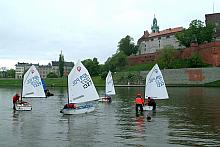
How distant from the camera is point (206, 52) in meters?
126

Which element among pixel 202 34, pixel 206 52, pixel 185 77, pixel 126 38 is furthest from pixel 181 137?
pixel 126 38

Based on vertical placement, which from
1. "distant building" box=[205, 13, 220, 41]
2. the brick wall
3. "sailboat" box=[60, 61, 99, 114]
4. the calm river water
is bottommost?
the calm river water

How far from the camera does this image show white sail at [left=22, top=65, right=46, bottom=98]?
3681 cm

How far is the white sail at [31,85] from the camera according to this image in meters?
36.8

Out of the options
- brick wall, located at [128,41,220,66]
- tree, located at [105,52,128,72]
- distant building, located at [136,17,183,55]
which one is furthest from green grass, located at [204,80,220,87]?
distant building, located at [136,17,183,55]

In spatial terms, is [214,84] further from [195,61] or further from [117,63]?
[117,63]

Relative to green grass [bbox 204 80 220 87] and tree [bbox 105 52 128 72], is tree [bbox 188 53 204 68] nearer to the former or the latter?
green grass [bbox 204 80 220 87]

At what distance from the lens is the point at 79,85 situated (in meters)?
30.9

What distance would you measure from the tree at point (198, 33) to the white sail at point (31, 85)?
→ 107 metres

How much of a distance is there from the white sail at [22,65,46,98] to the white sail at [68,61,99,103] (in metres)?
7.55

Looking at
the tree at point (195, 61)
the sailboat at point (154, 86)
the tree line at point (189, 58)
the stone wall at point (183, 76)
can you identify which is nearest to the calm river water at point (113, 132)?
the sailboat at point (154, 86)

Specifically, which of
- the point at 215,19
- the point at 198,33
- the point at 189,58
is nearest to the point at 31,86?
the point at 189,58

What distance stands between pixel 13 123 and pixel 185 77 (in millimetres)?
97112

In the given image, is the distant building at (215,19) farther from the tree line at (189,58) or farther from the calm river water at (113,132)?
the calm river water at (113,132)
